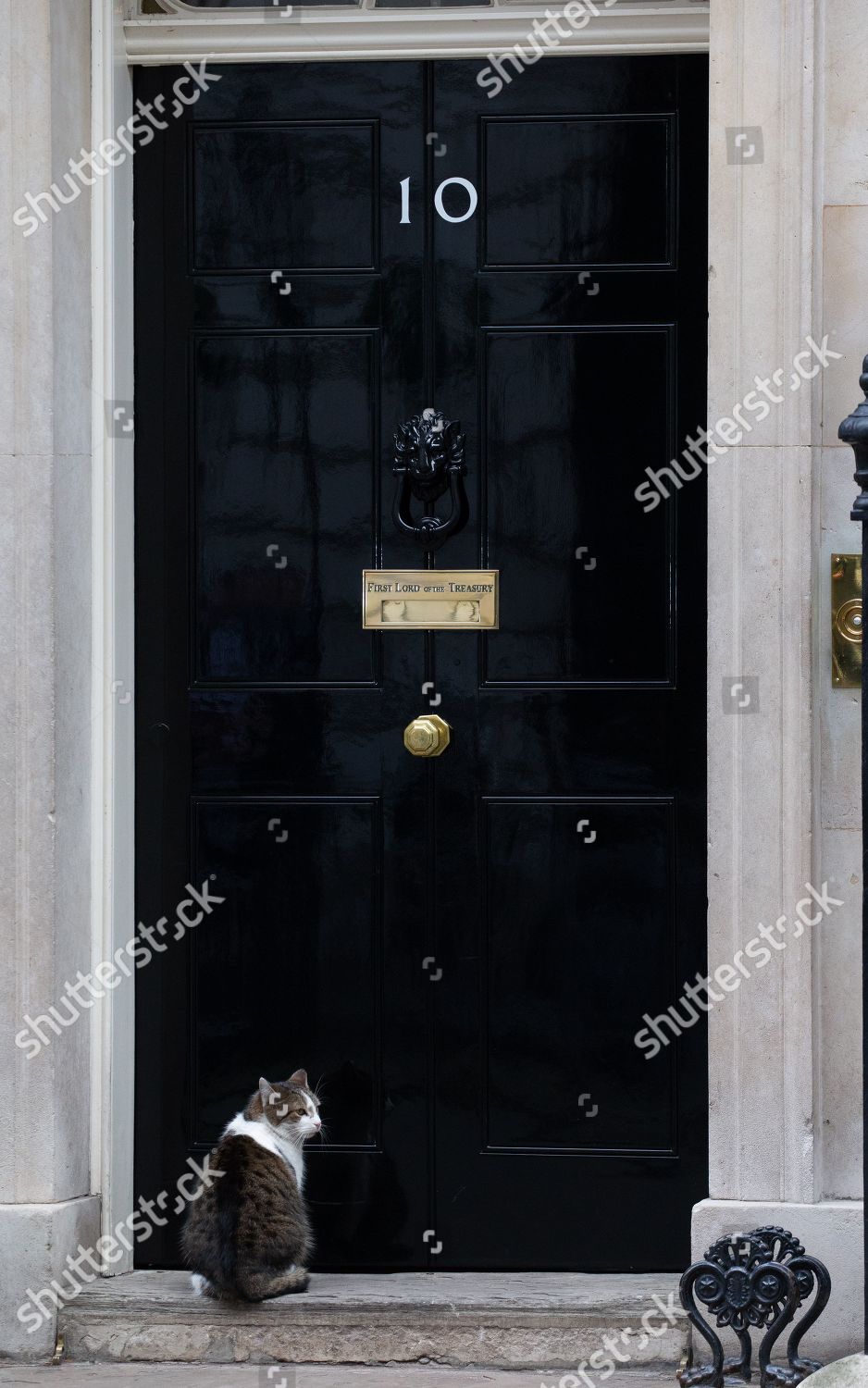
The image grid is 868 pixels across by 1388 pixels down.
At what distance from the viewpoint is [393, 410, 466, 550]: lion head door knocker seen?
509 centimetres

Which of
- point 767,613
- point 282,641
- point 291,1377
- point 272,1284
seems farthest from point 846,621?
point 291,1377

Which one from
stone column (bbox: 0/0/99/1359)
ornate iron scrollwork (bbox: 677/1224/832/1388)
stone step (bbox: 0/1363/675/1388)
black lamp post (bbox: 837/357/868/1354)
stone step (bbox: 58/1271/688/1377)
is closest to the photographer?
black lamp post (bbox: 837/357/868/1354)

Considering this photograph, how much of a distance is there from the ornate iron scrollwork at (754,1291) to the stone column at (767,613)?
498 millimetres

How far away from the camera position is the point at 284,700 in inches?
204

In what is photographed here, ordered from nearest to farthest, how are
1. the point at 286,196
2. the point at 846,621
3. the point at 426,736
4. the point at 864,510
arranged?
the point at 864,510 < the point at 846,621 < the point at 426,736 < the point at 286,196

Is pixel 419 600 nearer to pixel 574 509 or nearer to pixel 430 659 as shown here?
pixel 430 659

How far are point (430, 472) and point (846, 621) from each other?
125cm

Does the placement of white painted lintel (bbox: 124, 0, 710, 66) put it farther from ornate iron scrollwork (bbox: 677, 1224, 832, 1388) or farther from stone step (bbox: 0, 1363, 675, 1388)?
stone step (bbox: 0, 1363, 675, 1388)

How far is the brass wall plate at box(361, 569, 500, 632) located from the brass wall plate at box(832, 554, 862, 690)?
1013mm

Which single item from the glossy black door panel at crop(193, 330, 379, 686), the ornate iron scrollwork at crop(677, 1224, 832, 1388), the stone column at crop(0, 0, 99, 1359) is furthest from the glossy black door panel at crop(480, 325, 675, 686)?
the ornate iron scrollwork at crop(677, 1224, 832, 1388)

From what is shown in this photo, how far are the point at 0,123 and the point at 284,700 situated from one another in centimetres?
177

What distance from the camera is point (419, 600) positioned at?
16.8 feet

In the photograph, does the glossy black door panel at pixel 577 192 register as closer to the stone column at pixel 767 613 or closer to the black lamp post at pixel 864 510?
the stone column at pixel 767 613

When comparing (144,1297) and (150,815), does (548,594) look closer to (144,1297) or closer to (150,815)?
(150,815)
